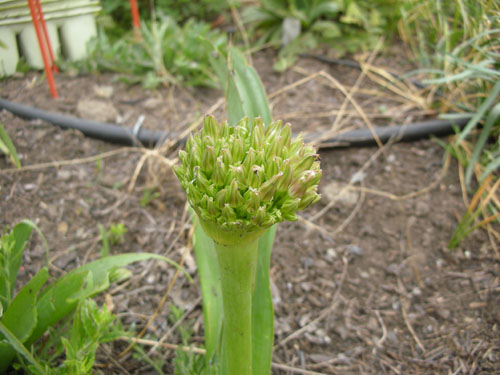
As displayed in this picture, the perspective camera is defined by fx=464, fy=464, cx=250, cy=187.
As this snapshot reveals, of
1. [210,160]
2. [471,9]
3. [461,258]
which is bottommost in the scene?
[461,258]

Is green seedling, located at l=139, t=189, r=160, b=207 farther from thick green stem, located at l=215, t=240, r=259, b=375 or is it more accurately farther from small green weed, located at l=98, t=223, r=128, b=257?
thick green stem, located at l=215, t=240, r=259, b=375

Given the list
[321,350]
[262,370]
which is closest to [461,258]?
[321,350]

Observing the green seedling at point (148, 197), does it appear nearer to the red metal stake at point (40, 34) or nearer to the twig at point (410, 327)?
the red metal stake at point (40, 34)

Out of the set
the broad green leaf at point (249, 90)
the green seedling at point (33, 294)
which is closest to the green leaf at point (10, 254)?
the green seedling at point (33, 294)

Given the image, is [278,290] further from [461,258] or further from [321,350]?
[461,258]

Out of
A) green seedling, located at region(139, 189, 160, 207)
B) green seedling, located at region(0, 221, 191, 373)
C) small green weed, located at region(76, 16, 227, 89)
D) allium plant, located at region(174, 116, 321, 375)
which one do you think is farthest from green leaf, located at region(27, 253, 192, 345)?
small green weed, located at region(76, 16, 227, 89)
